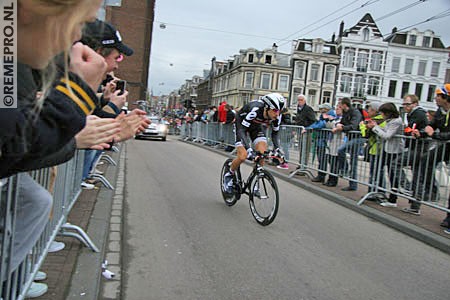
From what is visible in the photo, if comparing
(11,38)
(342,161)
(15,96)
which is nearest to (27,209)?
(15,96)

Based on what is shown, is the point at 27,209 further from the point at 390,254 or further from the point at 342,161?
the point at 342,161

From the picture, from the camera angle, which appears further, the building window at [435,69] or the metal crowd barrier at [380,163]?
the building window at [435,69]

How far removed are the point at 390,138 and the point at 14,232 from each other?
22.5 feet

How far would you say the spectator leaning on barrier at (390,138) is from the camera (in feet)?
24.1

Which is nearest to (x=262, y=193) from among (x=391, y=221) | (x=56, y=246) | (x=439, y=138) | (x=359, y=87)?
(x=391, y=221)

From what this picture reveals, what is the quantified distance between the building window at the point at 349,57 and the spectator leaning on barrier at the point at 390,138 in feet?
179

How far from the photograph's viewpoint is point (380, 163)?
24.8 feet

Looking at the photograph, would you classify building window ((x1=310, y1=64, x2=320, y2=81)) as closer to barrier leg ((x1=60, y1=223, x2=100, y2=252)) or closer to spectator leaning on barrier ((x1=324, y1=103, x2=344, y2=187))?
spectator leaning on barrier ((x1=324, y1=103, x2=344, y2=187))

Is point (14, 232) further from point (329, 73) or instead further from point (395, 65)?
point (329, 73)

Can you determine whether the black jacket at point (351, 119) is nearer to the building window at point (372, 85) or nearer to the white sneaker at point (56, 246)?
the white sneaker at point (56, 246)

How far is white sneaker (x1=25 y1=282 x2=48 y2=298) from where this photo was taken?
2.85 metres

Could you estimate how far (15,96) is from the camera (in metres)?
1.10

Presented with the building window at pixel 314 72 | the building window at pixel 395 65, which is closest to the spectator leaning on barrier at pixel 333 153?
the building window at pixel 395 65

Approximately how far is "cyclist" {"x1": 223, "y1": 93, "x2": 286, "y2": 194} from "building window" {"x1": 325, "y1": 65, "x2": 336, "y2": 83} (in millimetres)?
58700
